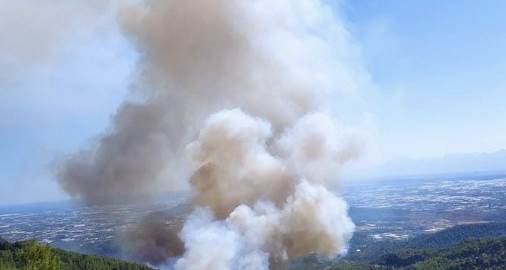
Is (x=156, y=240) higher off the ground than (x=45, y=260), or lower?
higher

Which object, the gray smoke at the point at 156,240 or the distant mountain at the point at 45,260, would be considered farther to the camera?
the distant mountain at the point at 45,260

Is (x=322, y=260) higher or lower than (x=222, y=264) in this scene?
lower

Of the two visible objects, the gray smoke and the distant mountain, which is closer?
the gray smoke

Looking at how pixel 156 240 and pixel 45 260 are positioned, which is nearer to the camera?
pixel 156 240

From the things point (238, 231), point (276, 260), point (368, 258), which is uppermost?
point (238, 231)

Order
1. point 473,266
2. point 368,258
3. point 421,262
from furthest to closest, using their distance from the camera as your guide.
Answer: point 368,258
point 421,262
point 473,266

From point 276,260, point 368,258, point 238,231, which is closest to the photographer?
point 238,231

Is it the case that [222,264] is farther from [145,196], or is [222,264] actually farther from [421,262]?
[421,262]

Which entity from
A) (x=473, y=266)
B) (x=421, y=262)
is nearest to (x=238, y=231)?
(x=473, y=266)
